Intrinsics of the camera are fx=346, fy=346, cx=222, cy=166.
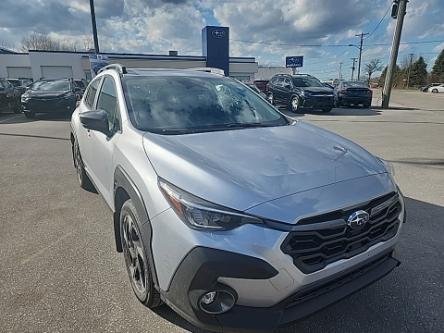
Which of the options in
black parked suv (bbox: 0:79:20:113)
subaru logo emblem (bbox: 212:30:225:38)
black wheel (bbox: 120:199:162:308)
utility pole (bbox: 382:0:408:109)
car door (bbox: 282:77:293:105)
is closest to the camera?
black wheel (bbox: 120:199:162:308)

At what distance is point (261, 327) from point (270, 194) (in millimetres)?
706

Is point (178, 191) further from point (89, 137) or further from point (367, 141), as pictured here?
point (367, 141)

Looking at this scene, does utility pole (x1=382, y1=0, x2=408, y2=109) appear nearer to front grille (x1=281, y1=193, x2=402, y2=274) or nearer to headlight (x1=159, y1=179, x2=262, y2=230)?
front grille (x1=281, y1=193, x2=402, y2=274)

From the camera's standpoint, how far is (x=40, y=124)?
12.8 m

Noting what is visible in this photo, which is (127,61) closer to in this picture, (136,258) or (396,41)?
(396,41)

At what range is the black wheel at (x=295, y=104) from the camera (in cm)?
1666

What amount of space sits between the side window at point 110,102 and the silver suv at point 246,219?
15cm

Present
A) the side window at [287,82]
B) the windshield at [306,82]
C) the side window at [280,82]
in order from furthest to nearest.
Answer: the side window at [280,82], the side window at [287,82], the windshield at [306,82]

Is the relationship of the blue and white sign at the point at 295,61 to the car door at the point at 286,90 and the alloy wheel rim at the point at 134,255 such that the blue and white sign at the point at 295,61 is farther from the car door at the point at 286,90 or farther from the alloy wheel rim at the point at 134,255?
the alloy wheel rim at the point at 134,255

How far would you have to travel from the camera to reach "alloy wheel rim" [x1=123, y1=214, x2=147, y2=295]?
7.80 feet

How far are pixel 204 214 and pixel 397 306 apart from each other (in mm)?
1726

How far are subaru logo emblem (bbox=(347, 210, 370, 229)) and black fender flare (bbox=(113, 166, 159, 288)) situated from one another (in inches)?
46.1

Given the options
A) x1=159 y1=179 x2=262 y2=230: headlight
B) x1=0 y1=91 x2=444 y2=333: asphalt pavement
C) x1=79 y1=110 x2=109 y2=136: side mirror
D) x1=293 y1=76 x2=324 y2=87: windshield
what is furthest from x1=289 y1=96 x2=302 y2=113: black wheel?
x1=159 y1=179 x2=262 y2=230: headlight

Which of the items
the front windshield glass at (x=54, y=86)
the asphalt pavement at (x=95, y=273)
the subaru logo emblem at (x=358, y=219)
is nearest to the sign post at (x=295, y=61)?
the front windshield glass at (x=54, y=86)
